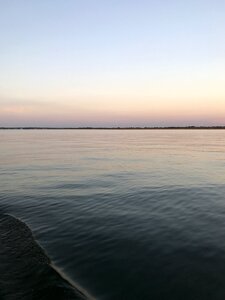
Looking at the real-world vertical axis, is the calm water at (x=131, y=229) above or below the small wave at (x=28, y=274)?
below

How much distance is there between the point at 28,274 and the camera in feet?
27.2

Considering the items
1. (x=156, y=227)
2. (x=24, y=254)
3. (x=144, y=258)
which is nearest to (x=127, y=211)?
(x=156, y=227)

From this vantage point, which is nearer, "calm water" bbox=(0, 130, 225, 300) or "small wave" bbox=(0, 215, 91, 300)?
"small wave" bbox=(0, 215, 91, 300)

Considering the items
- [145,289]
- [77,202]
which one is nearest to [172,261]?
[145,289]

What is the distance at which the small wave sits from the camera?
730cm

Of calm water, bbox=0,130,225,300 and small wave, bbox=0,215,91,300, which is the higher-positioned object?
small wave, bbox=0,215,91,300

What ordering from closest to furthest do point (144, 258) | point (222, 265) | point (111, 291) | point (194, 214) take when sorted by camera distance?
point (111, 291) → point (222, 265) → point (144, 258) → point (194, 214)

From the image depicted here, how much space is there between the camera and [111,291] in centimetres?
770

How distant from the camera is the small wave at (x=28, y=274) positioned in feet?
24.0

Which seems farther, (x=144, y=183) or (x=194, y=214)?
(x=144, y=183)

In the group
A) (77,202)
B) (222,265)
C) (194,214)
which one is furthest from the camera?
(77,202)

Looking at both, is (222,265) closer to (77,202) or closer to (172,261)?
(172,261)

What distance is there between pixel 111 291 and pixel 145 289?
833mm

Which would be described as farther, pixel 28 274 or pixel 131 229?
pixel 131 229
